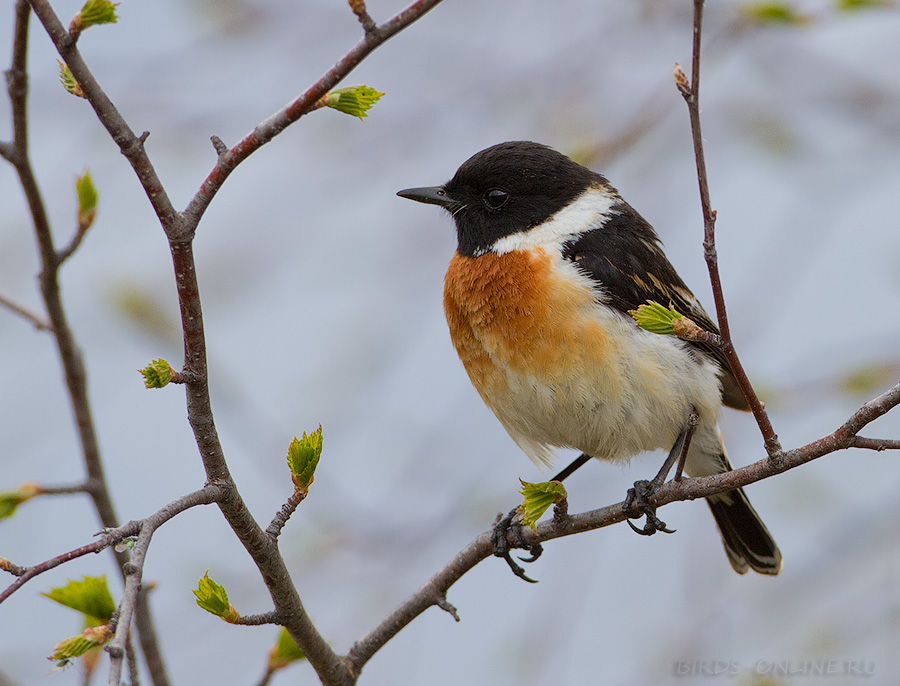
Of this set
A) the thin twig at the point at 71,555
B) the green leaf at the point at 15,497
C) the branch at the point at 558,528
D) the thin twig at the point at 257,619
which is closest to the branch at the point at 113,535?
the thin twig at the point at 71,555

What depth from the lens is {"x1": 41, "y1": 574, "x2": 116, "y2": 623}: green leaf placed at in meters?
2.74

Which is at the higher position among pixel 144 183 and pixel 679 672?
pixel 144 183

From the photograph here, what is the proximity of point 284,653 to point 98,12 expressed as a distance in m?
2.02

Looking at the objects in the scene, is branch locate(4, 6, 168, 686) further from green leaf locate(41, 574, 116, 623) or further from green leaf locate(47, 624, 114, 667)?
green leaf locate(47, 624, 114, 667)

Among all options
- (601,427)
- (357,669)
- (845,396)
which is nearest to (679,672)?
(601,427)

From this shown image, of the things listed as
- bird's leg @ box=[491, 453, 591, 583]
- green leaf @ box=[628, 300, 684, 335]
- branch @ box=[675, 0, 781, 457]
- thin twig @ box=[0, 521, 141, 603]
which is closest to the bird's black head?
bird's leg @ box=[491, 453, 591, 583]

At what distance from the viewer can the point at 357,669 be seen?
3184mm

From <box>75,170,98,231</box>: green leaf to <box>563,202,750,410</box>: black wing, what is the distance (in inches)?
77.5

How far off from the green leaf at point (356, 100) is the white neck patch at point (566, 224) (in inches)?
80.2

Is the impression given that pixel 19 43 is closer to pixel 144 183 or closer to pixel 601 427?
pixel 144 183

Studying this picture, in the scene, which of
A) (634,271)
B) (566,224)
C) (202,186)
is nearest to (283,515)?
(202,186)

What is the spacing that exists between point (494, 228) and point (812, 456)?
7.71 feet

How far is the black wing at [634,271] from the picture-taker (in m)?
4.16

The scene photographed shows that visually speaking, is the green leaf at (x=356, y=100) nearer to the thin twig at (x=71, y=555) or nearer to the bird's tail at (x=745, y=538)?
the thin twig at (x=71, y=555)
